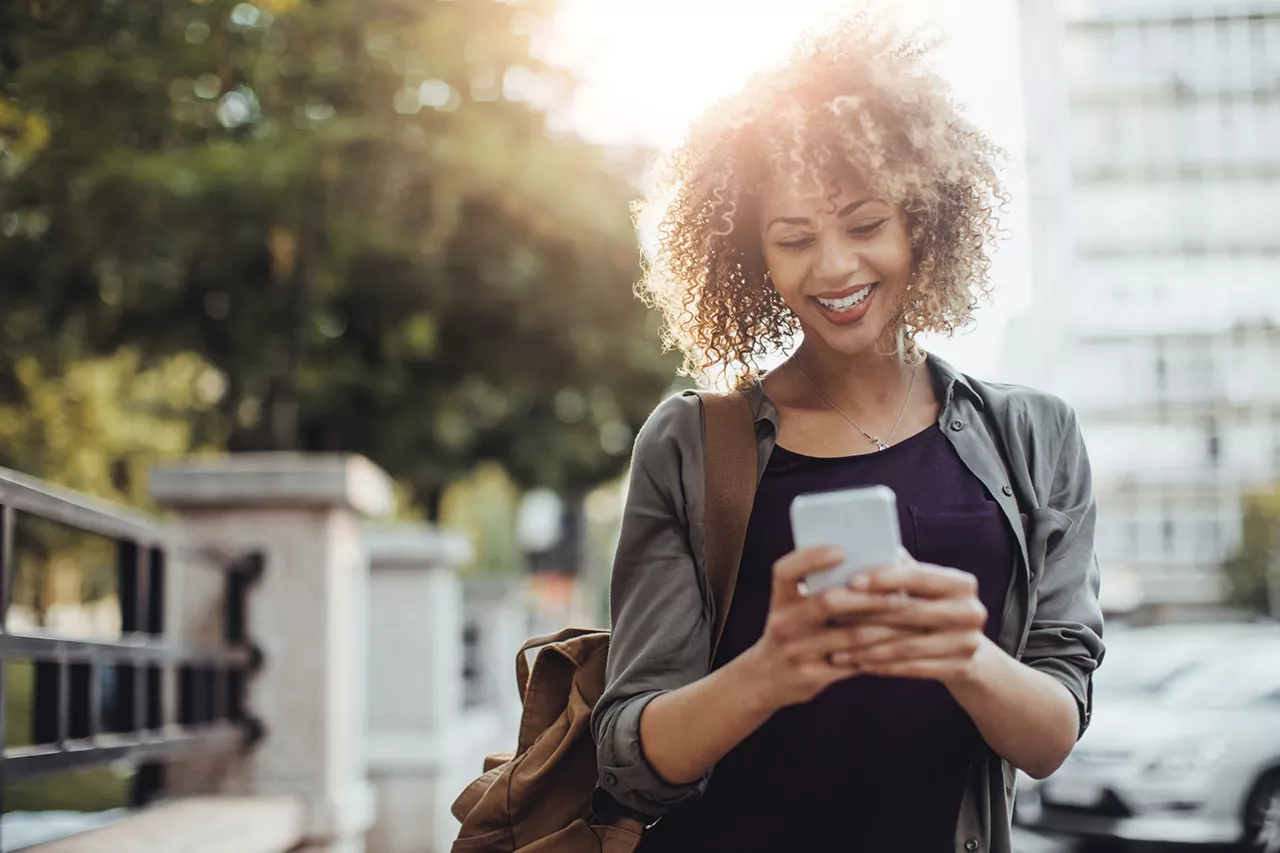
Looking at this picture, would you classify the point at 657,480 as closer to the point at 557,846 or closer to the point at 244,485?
the point at 557,846

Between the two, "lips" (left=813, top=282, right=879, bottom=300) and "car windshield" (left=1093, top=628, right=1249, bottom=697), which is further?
"car windshield" (left=1093, top=628, right=1249, bottom=697)

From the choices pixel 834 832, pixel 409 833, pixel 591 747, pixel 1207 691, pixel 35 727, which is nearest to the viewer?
pixel 834 832

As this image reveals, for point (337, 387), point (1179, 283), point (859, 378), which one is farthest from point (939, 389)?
point (1179, 283)

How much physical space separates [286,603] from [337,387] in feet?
27.2

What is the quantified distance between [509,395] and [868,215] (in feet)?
41.2

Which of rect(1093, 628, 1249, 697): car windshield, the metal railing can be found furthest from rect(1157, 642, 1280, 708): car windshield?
the metal railing

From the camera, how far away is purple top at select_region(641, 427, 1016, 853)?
1.86 m

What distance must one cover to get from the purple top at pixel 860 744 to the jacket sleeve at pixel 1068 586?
61mm

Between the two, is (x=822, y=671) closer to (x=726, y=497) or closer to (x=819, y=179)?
(x=726, y=497)

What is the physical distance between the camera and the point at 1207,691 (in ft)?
31.4

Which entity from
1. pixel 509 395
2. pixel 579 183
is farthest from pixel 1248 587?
pixel 579 183

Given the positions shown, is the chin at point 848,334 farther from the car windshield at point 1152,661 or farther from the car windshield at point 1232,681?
the car windshield at point 1152,661

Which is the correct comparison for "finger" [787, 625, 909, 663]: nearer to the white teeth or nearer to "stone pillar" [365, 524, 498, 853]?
the white teeth

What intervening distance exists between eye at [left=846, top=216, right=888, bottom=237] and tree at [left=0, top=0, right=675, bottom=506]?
319cm
